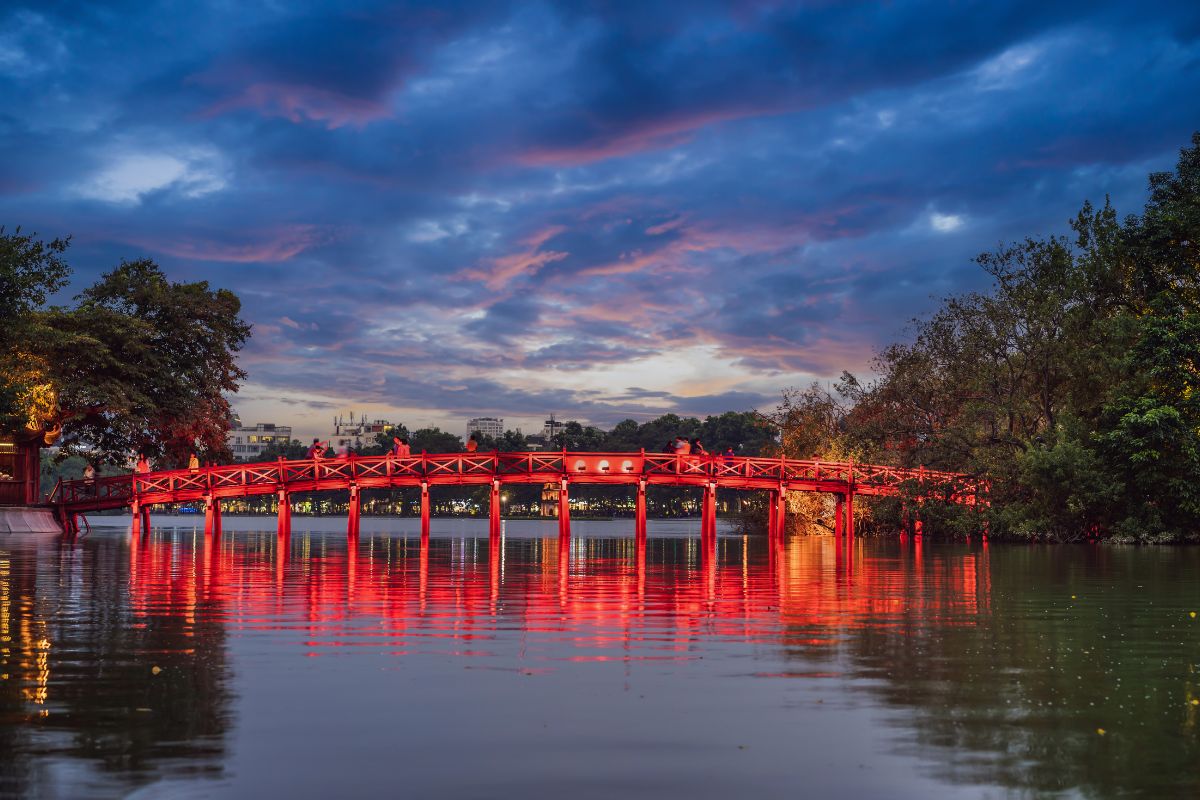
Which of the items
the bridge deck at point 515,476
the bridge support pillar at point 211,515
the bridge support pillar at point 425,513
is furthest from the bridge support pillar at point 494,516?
the bridge support pillar at point 211,515

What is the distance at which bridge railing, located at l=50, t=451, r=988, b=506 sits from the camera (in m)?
51.8

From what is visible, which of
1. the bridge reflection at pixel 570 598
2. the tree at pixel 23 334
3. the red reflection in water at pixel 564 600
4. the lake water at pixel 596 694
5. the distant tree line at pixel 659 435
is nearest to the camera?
the lake water at pixel 596 694

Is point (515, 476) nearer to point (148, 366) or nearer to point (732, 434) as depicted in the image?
point (148, 366)

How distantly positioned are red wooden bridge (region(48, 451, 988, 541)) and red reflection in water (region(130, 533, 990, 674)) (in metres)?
18.4

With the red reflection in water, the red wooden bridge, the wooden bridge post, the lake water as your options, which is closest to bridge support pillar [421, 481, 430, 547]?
the red wooden bridge

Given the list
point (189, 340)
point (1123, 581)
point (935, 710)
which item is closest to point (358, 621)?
point (935, 710)

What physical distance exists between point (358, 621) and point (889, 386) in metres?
53.4

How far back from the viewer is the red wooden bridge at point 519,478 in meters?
51.8

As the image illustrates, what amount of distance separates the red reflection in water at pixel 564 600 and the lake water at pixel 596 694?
0.41 feet

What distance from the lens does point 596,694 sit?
9.71m

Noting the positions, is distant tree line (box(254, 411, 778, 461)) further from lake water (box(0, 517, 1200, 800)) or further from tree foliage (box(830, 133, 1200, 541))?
lake water (box(0, 517, 1200, 800))

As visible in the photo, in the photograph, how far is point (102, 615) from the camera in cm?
1588

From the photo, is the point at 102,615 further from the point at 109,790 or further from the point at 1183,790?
the point at 1183,790

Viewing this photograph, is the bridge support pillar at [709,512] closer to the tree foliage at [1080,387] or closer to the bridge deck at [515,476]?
the bridge deck at [515,476]
